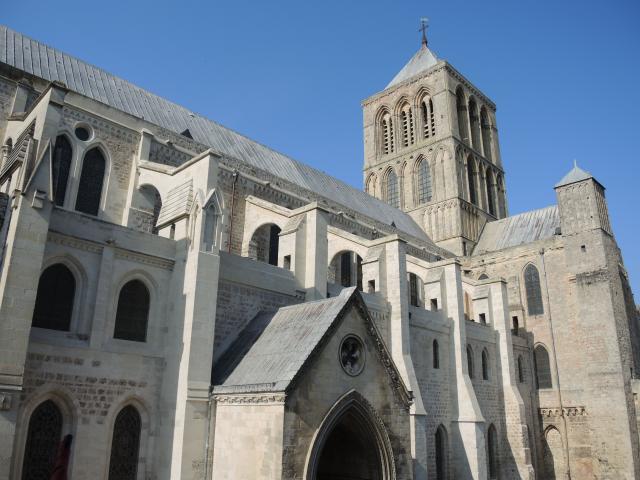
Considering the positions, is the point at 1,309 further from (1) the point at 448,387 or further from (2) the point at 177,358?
(1) the point at 448,387

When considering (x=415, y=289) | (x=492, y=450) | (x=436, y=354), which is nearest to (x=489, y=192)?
(x=415, y=289)

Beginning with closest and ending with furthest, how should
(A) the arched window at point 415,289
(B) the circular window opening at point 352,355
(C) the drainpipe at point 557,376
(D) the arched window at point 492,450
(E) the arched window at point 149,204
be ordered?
1. (B) the circular window opening at point 352,355
2. (E) the arched window at point 149,204
3. (D) the arched window at point 492,450
4. (C) the drainpipe at point 557,376
5. (A) the arched window at point 415,289

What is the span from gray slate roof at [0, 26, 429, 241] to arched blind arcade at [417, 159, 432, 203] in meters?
7.09

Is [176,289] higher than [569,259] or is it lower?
lower

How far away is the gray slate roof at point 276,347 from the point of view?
10.8 metres

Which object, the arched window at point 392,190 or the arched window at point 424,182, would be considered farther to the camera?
the arched window at point 392,190

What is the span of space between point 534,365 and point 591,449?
508 centimetres

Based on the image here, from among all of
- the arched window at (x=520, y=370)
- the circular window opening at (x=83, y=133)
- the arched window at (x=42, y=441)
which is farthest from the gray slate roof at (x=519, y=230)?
the arched window at (x=42, y=441)

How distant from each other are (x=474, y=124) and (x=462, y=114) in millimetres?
1925

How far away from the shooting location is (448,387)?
71.7ft

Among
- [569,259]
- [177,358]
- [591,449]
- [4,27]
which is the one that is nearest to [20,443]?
[177,358]

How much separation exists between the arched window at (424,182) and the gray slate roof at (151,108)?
7.09 m

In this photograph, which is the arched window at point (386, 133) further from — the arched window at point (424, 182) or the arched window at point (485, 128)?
the arched window at point (485, 128)

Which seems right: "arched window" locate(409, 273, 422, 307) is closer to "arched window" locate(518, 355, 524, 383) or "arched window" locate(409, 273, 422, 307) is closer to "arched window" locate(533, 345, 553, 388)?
"arched window" locate(518, 355, 524, 383)
